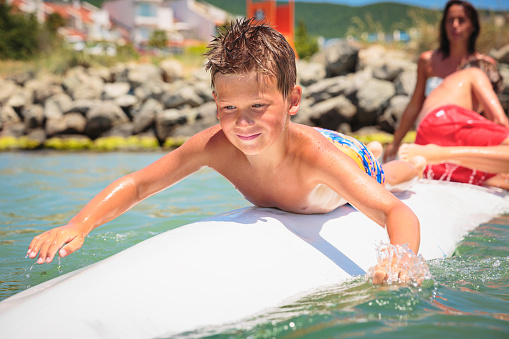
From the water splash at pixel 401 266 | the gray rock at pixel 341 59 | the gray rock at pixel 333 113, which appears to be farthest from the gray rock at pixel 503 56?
the water splash at pixel 401 266

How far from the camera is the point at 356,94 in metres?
12.4

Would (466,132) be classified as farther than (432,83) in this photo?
No

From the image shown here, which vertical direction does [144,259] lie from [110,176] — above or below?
above

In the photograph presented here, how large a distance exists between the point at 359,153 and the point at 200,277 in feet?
4.51

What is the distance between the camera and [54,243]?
203 cm

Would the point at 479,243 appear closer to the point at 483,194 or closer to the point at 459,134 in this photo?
the point at 483,194

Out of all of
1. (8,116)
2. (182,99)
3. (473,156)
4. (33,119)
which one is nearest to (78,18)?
(8,116)

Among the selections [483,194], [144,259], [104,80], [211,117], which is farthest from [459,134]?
[104,80]

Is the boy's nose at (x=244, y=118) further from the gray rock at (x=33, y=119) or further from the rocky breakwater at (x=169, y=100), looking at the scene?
the gray rock at (x=33, y=119)

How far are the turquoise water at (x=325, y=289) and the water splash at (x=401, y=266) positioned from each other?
0.15ft

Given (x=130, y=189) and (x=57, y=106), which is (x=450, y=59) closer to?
(x=130, y=189)

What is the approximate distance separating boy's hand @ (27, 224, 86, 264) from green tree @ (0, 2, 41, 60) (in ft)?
89.0

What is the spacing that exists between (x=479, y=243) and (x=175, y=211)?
2344mm

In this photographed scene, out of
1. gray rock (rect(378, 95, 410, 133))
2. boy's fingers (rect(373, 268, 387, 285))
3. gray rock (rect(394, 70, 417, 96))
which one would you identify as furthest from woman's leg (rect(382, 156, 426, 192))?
gray rock (rect(394, 70, 417, 96))
